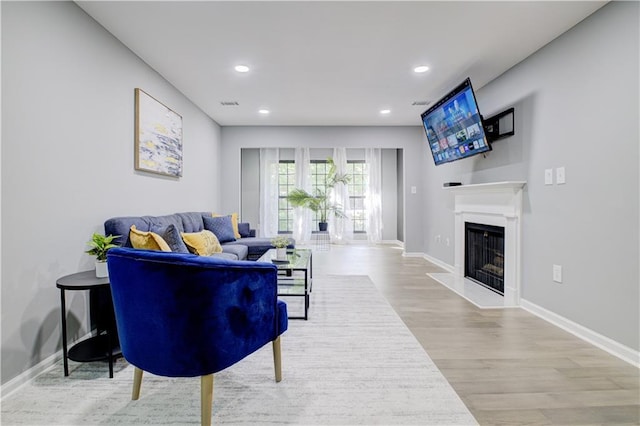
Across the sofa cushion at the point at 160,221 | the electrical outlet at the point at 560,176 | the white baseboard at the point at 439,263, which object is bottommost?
the white baseboard at the point at 439,263

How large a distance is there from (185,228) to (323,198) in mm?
4223

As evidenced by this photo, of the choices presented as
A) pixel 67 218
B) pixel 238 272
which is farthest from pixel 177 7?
pixel 238 272

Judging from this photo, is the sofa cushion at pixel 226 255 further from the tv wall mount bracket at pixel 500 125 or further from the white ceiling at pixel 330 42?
the tv wall mount bracket at pixel 500 125

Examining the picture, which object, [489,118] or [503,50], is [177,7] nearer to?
[503,50]

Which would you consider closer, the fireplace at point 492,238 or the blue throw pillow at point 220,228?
the fireplace at point 492,238

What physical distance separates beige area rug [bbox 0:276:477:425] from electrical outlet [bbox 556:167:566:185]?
71.0 inches

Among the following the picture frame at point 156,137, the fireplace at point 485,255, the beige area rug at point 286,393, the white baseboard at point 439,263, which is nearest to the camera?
the beige area rug at point 286,393

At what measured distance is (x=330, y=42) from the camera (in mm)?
2764

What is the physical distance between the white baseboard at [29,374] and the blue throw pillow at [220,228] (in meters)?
2.43

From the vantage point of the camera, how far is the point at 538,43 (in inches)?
110

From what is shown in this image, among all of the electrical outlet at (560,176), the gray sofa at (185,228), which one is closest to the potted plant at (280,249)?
the gray sofa at (185,228)

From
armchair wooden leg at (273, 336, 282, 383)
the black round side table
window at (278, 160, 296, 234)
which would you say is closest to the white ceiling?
the black round side table

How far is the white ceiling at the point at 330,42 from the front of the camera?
230 centimetres

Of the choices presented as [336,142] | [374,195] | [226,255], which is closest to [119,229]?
[226,255]
